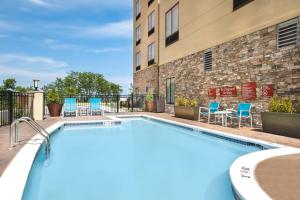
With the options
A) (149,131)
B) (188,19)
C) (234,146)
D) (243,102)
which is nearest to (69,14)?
(188,19)

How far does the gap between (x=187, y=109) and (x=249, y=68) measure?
156 inches

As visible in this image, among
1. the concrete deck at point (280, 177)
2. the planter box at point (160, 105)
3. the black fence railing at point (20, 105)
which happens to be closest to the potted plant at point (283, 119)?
the concrete deck at point (280, 177)

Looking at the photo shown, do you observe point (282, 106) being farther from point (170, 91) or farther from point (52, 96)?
point (52, 96)

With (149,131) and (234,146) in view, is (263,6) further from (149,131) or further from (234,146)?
(149,131)

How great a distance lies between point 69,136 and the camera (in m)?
9.28

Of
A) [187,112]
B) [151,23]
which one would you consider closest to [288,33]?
[187,112]

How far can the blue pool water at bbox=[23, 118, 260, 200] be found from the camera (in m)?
3.91

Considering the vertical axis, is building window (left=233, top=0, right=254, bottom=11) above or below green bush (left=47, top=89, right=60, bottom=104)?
above

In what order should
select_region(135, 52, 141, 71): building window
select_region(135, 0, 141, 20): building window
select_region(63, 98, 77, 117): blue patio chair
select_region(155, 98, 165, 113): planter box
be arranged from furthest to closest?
1. select_region(135, 0, 141, 20): building window
2. select_region(135, 52, 141, 71): building window
3. select_region(155, 98, 165, 113): planter box
4. select_region(63, 98, 77, 117): blue patio chair

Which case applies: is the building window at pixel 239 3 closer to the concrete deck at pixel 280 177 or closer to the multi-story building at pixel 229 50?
the multi-story building at pixel 229 50

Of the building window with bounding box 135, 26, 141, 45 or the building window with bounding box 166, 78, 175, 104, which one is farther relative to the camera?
the building window with bounding box 135, 26, 141, 45

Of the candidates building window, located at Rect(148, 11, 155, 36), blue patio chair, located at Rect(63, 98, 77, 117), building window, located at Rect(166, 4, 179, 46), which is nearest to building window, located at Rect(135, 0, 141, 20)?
building window, located at Rect(148, 11, 155, 36)

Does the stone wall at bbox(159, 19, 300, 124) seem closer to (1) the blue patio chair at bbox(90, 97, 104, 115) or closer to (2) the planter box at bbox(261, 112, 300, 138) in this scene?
(2) the planter box at bbox(261, 112, 300, 138)

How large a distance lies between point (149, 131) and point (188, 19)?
721cm
